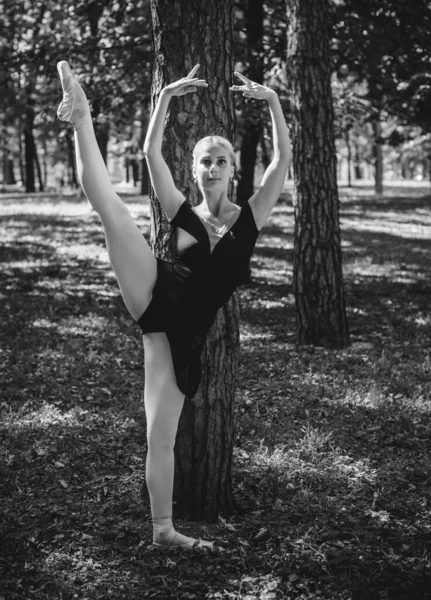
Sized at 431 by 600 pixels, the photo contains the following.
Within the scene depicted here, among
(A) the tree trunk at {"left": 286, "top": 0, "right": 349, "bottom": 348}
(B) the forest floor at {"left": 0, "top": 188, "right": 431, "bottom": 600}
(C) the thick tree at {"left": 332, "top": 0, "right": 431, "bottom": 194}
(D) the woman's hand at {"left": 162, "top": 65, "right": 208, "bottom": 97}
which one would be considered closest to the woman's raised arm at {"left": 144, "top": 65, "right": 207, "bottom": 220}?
(D) the woman's hand at {"left": 162, "top": 65, "right": 208, "bottom": 97}

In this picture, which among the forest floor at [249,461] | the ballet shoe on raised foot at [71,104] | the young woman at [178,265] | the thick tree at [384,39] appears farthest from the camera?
the thick tree at [384,39]

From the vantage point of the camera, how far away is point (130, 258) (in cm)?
339

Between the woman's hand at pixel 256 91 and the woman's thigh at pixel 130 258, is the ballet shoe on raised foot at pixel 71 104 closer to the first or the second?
the woman's thigh at pixel 130 258

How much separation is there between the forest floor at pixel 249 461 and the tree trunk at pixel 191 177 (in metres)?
0.24

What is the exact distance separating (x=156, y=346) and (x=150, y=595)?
1259 millimetres

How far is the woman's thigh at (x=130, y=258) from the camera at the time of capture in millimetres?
3342

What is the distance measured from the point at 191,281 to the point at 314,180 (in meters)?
4.91

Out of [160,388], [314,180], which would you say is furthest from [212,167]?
[314,180]

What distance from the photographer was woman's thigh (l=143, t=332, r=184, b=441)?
144 inches

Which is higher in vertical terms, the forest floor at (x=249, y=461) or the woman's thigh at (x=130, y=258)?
the woman's thigh at (x=130, y=258)

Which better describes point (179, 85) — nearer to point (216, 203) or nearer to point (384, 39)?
point (216, 203)

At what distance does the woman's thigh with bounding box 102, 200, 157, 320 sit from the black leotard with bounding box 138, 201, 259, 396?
0.06 m

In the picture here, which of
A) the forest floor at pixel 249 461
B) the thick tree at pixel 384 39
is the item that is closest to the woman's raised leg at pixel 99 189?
the forest floor at pixel 249 461

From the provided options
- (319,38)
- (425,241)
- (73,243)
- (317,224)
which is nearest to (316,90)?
(319,38)
